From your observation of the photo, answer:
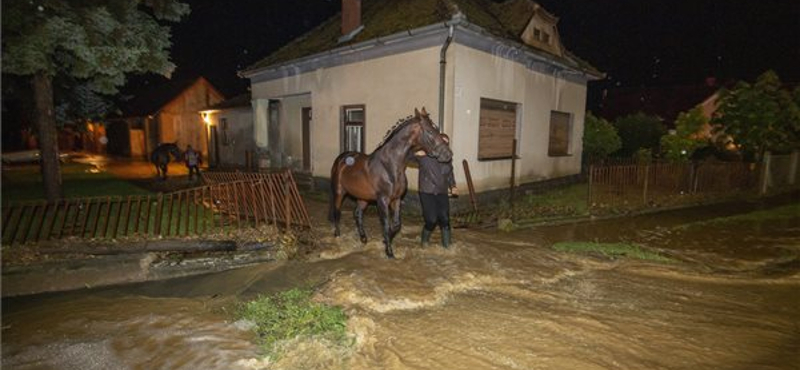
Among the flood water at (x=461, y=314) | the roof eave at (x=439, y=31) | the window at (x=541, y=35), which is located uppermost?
the window at (x=541, y=35)

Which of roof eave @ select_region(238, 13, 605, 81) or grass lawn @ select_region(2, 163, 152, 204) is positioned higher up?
roof eave @ select_region(238, 13, 605, 81)

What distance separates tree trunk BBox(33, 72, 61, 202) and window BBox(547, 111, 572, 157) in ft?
46.2

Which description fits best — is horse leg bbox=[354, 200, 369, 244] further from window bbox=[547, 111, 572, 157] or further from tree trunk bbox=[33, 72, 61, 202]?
window bbox=[547, 111, 572, 157]

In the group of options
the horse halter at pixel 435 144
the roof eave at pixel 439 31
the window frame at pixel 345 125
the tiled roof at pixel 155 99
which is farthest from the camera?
the tiled roof at pixel 155 99

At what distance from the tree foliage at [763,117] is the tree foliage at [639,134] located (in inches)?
137

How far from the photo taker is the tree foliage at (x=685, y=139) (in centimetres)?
1986

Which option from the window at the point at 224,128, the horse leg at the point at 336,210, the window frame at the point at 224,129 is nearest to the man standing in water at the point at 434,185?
the horse leg at the point at 336,210

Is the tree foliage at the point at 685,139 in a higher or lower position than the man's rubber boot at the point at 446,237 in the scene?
higher

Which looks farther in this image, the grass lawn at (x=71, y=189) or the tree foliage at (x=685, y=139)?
the tree foliage at (x=685, y=139)

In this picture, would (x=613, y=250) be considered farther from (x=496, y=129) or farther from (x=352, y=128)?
(x=352, y=128)

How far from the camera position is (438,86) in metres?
10.3

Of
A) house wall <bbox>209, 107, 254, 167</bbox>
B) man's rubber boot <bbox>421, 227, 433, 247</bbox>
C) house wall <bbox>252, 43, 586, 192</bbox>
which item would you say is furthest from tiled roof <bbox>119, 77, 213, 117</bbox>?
man's rubber boot <bbox>421, 227, 433, 247</bbox>

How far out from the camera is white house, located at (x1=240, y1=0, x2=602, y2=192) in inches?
409

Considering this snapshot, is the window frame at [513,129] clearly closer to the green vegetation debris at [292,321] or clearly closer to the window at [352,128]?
the window at [352,128]
